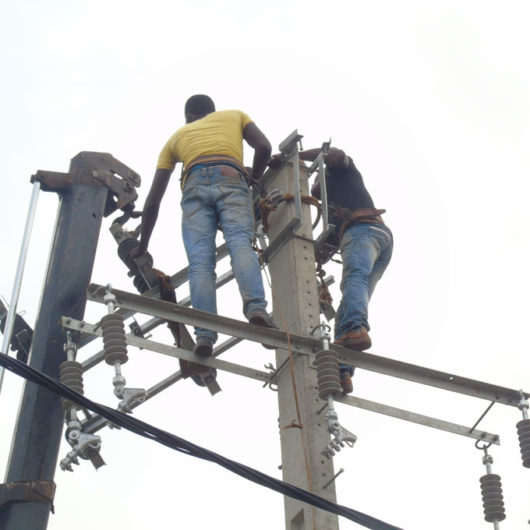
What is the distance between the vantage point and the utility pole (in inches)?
268

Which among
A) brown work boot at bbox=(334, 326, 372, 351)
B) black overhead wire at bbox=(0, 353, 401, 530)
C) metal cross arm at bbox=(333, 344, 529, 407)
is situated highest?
brown work boot at bbox=(334, 326, 372, 351)

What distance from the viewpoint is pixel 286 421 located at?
24.3ft

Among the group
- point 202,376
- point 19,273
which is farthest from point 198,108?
point 202,376

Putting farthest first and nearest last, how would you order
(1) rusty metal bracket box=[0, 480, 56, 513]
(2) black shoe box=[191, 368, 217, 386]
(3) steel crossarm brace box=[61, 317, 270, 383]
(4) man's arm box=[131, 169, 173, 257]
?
1. (4) man's arm box=[131, 169, 173, 257]
2. (2) black shoe box=[191, 368, 217, 386]
3. (3) steel crossarm brace box=[61, 317, 270, 383]
4. (1) rusty metal bracket box=[0, 480, 56, 513]

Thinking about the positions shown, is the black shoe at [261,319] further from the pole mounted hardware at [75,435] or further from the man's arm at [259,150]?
the man's arm at [259,150]

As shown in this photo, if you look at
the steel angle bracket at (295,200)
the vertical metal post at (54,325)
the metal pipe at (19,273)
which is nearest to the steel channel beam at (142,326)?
the vertical metal post at (54,325)

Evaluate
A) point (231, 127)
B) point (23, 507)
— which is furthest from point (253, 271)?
point (23, 507)

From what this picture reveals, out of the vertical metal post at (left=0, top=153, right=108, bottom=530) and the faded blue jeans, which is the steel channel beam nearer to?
the vertical metal post at (left=0, top=153, right=108, bottom=530)

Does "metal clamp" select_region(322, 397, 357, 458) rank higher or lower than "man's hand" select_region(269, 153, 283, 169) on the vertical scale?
lower

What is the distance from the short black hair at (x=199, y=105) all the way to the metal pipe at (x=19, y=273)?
1.67 m

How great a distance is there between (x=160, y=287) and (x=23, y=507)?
2467mm

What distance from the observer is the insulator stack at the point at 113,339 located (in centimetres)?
706

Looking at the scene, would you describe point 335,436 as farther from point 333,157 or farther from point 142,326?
point 333,157

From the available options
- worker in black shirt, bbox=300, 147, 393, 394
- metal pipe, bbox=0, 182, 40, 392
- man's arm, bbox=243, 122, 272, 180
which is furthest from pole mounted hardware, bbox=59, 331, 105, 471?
man's arm, bbox=243, 122, 272, 180
